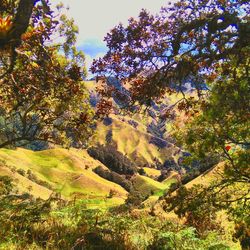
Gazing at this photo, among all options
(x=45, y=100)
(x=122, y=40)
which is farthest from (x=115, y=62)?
(x=45, y=100)

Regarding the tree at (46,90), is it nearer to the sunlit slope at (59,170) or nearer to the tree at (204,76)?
the tree at (204,76)

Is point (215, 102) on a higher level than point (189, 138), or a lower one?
higher

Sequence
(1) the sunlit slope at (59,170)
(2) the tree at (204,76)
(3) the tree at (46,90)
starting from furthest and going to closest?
(1) the sunlit slope at (59,170)
(3) the tree at (46,90)
(2) the tree at (204,76)

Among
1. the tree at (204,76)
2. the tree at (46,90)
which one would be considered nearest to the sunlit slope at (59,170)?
the tree at (46,90)

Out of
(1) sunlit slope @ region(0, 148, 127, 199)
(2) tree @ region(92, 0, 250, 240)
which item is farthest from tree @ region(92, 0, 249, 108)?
(1) sunlit slope @ region(0, 148, 127, 199)

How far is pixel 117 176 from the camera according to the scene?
373 ft

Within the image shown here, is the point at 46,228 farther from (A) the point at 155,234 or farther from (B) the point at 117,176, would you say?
(B) the point at 117,176

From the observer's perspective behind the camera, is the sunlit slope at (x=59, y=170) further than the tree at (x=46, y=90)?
Yes

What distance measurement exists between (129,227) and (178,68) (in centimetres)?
412

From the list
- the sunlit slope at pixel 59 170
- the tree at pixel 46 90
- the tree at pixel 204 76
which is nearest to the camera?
the tree at pixel 204 76

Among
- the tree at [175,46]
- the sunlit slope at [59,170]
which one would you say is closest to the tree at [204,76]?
the tree at [175,46]

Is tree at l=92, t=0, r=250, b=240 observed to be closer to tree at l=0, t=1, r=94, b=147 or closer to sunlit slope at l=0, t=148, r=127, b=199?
tree at l=0, t=1, r=94, b=147

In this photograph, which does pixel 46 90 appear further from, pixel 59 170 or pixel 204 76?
pixel 59 170

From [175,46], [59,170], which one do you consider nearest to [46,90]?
[175,46]
